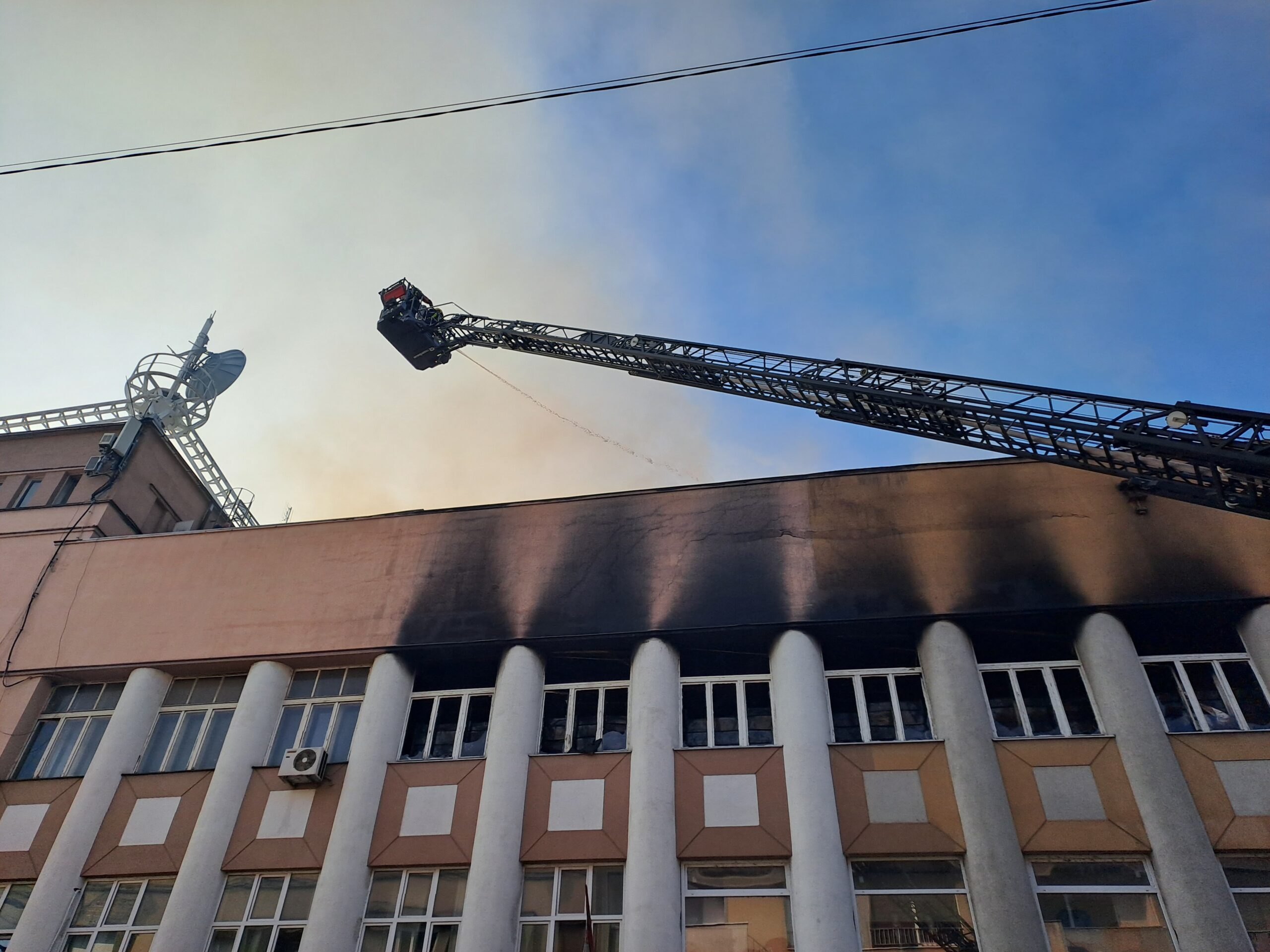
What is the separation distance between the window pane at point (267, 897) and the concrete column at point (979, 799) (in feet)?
42.4

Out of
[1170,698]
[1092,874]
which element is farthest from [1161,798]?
[1170,698]

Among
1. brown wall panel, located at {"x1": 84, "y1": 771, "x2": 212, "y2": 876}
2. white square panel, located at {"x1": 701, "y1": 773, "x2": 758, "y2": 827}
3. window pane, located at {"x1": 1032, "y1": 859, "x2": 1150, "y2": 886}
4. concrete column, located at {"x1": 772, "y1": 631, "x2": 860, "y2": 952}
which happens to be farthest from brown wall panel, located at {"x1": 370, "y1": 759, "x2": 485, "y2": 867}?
window pane, located at {"x1": 1032, "y1": 859, "x2": 1150, "y2": 886}

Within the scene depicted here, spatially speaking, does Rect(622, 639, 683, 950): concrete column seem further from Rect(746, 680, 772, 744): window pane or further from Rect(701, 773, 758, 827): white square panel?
Rect(746, 680, 772, 744): window pane

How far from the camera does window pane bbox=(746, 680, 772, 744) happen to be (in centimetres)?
1680

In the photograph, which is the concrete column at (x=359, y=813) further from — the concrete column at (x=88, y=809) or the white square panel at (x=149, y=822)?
the concrete column at (x=88, y=809)

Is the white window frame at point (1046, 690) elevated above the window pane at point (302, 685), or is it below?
below

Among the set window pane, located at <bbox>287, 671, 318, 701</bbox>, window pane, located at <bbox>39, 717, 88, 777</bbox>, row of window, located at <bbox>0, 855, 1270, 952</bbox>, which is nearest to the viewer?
row of window, located at <bbox>0, 855, 1270, 952</bbox>

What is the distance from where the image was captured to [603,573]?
1891 cm

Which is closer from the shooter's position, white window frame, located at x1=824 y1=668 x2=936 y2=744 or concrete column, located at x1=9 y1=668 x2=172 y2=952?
white window frame, located at x1=824 y1=668 x2=936 y2=744

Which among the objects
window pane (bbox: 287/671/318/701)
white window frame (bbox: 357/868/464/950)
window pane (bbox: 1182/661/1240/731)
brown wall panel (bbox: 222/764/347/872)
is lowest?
white window frame (bbox: 357/868/464/950)

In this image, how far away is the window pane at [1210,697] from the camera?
15.4m

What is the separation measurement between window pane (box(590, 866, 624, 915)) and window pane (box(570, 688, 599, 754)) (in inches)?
86.3

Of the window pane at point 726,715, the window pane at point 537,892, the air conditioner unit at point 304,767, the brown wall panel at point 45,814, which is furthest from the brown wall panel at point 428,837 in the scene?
the brown wall panel at point 45,814

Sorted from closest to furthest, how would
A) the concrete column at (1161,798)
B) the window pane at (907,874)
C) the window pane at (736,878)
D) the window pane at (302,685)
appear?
the concrete column at (1161,798), the window pane at (907,874), the window pane at (736,878), the window pane at (302,685)
